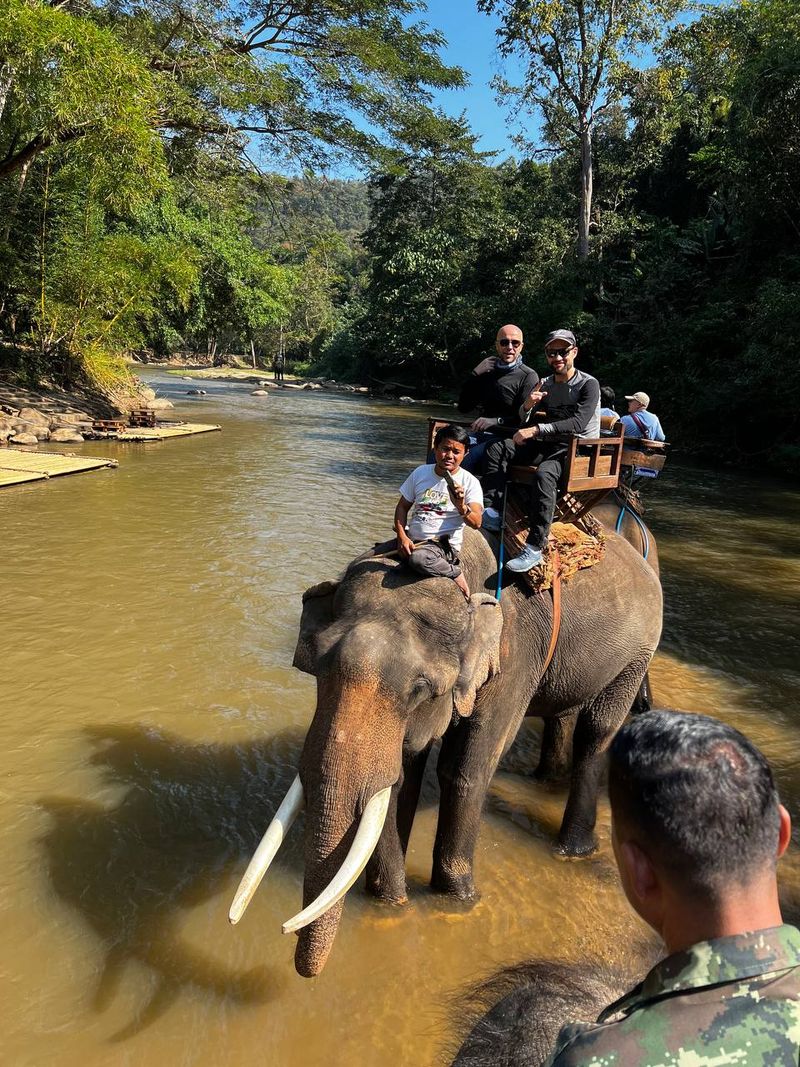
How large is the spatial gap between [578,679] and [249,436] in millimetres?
17528

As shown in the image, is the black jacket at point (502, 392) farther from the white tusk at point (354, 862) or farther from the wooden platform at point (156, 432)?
the wooden platform at point (156, 432)

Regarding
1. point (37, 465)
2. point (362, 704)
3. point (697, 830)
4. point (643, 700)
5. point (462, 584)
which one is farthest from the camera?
point (37, 465)

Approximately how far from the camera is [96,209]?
18781 millimetres

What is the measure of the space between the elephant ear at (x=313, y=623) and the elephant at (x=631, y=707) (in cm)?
221

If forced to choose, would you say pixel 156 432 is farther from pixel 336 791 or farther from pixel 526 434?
pixel 336 791

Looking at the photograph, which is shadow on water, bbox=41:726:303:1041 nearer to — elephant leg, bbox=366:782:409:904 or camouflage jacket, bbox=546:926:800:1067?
elephant leg, bbox=366:782:409:904

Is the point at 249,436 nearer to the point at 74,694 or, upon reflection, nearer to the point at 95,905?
the point at 74,694

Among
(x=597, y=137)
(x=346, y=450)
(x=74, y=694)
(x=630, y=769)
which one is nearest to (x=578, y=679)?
(x=630, y=769)

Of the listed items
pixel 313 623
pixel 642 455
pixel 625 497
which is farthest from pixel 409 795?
pixel 642 455

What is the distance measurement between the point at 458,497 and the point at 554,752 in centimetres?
241

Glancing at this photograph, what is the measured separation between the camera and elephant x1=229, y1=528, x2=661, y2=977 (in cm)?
239

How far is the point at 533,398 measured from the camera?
415 cm

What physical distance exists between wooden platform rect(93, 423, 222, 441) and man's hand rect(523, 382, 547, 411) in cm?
1463

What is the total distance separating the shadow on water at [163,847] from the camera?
10.2ft
